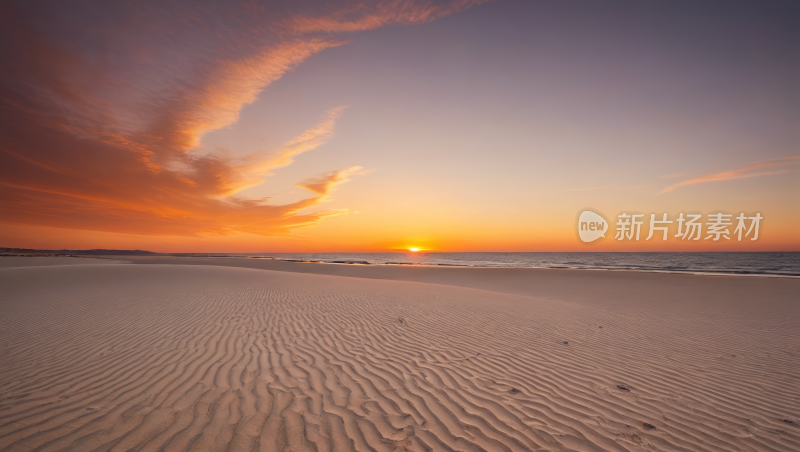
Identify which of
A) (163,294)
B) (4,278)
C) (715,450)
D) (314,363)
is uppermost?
(715,450)

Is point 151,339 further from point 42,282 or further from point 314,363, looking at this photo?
point 42,282

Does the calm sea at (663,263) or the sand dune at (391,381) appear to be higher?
the calm sea at (663,263)

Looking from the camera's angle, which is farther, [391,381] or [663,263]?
[663,263]

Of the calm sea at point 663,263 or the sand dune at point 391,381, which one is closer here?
the sand dune at point 391,381

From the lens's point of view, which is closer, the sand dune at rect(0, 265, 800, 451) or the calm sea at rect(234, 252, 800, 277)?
the sand dune at rect(0, 265, 800, 451)

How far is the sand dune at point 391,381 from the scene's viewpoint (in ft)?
11.9

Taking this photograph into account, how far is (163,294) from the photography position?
45.7 ft

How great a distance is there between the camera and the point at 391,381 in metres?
5.06

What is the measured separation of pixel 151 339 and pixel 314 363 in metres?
4.59

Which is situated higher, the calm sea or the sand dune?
the calm sea

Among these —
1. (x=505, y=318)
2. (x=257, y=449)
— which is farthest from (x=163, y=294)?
(x=505, y=318)

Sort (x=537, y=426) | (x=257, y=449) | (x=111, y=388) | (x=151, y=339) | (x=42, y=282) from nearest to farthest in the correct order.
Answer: (x=257, y=449), (x=537, y=426), (x=111, y=388), (x=151, y=339), (x=42, y=282)

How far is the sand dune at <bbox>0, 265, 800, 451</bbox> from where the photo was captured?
3.61 m

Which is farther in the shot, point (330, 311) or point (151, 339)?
point (330, 311)
